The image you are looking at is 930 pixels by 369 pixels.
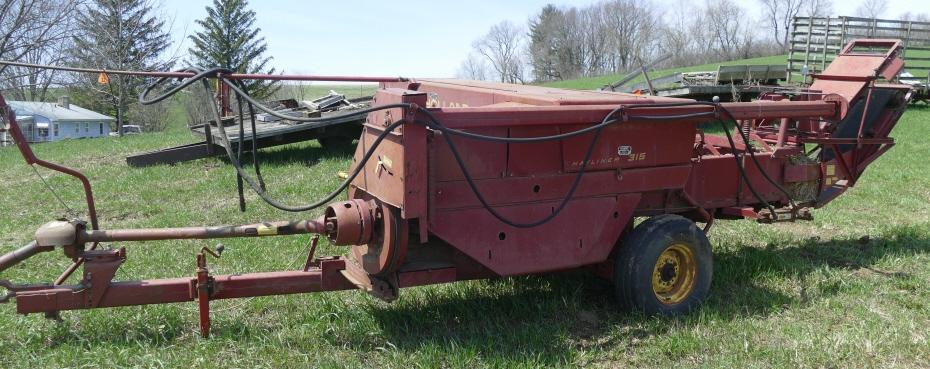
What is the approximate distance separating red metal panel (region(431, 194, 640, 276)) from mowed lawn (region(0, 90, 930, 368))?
437 mm

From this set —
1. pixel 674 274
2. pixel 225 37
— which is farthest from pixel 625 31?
pixel 674 274

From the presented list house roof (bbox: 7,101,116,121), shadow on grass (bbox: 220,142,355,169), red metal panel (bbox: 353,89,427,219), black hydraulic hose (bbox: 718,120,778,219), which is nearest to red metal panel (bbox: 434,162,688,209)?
red metal panel (bbox: 353,89,427,219)

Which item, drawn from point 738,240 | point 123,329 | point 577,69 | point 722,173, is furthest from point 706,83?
point 577,69

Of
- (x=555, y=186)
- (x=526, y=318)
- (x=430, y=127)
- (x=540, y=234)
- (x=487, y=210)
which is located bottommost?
(x=526, y=318)

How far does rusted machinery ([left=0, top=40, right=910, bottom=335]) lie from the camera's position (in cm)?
399

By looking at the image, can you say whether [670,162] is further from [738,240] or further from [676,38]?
[676,38]

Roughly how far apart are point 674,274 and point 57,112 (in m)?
57.3

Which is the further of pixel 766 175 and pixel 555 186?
pixel 766 175

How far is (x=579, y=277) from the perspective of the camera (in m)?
5.32

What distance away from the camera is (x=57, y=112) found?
53219mm

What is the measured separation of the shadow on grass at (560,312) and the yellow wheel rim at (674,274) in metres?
0.18

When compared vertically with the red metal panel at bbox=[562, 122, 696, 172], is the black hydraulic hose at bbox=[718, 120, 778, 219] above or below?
below

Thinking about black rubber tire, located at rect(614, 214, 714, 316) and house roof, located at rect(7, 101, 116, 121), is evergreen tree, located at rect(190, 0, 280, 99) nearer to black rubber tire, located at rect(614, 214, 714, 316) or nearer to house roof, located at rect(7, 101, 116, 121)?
house roof, located at rect(7, 101, 116, 121)

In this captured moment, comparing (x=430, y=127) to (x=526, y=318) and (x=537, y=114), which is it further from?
(x=526, y=318)
